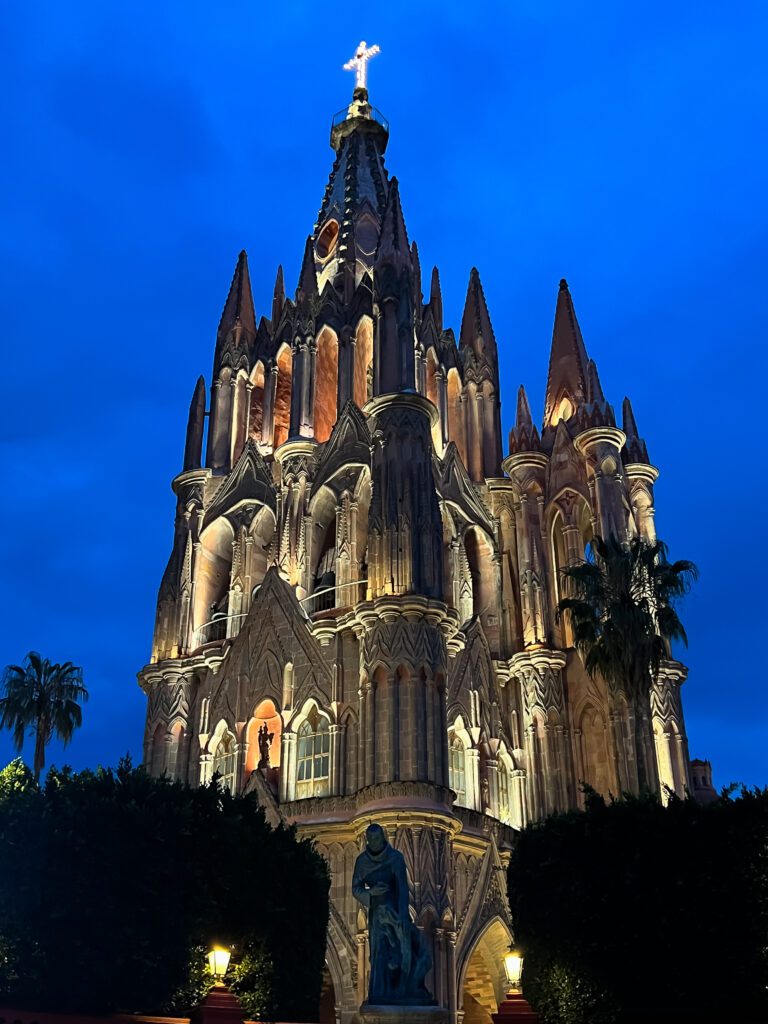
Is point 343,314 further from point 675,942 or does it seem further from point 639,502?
point 675,942

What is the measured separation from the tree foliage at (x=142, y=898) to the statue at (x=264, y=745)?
390 inches

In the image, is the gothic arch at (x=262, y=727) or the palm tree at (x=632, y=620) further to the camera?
the gothic arch at (x=262, y=727)

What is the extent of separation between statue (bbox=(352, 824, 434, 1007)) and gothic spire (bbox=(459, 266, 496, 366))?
101ft

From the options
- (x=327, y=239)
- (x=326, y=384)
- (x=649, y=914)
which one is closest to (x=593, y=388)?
(x=326, y=384)

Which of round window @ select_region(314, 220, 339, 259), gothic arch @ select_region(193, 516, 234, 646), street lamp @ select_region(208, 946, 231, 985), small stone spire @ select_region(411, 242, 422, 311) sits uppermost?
round window @ select_region(314, 220, 339, 259)

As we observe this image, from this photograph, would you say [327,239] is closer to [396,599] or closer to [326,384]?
[326,384]

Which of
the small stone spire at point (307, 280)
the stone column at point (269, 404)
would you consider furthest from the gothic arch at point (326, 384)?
the stone column at point (269, 404)

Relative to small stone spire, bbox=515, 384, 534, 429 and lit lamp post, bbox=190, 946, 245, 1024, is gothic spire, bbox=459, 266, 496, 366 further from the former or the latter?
lit lamp post, bbox=190, 946, 245, 1024

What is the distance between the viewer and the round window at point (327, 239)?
49.7 m

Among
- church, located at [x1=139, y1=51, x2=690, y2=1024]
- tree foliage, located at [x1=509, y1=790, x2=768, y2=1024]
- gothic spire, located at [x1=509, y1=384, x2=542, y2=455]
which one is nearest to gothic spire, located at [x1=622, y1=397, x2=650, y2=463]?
church, located at [x1=139, y1=51, x2=690, y2=1024]

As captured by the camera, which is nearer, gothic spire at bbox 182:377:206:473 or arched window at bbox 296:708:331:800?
arched window at bbox 296:708:331:800

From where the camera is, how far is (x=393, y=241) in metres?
42.2

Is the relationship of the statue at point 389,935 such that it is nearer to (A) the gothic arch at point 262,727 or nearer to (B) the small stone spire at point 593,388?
(A) the gothic arch at point 262,727

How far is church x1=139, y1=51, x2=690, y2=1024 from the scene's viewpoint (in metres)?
31.6
